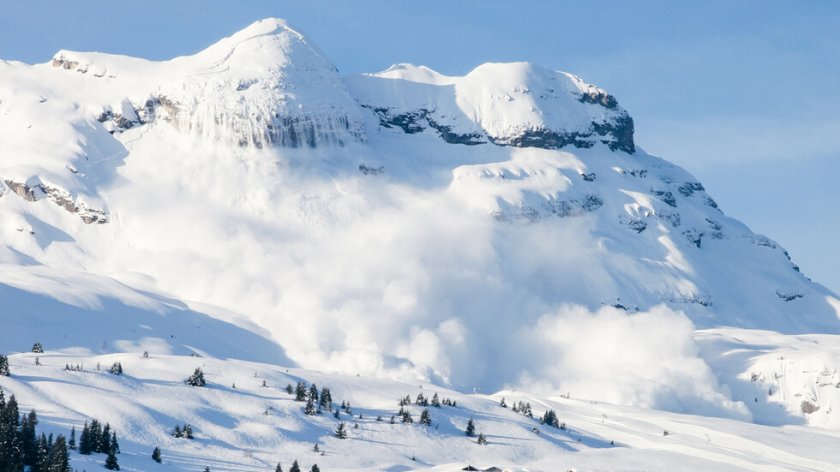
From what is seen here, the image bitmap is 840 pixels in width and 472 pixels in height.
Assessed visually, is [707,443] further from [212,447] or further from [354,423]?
[212,447]

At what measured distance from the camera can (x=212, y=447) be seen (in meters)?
136

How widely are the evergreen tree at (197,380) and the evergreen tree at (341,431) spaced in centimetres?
1766

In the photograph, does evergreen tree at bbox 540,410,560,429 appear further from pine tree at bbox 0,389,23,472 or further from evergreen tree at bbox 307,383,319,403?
pine tree at bbox 0,389,23,472

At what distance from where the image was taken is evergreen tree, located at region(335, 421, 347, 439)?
484 feet

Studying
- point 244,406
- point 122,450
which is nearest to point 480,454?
point 244,406

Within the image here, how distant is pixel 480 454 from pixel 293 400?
2218 centimetres

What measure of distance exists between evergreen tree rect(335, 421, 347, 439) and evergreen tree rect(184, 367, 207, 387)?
1766 centimetres

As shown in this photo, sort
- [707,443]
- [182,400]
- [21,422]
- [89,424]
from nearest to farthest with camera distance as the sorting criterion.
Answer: [21,422] < [89,424] < [182,400] < [707,443]

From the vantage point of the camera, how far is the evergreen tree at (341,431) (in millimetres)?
147375

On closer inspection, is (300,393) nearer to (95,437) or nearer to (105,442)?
(105,442)

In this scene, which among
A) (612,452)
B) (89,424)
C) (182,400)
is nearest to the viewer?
(89,424)

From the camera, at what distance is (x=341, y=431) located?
486 feet

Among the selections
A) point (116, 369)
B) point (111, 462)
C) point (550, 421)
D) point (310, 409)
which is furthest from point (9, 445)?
point (550, 421)

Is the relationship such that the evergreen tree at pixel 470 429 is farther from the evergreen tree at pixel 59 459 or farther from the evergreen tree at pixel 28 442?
the evergreen tree at pixel 59 459
